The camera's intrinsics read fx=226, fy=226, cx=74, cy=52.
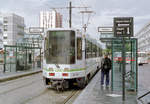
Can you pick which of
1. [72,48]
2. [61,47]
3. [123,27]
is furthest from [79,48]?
[123,27]

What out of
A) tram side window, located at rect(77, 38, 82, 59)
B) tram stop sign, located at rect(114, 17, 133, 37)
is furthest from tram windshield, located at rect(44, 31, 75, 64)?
tram stop sign, located at rect(114, 17, 133, 37)

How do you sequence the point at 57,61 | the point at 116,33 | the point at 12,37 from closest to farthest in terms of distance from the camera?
the point at 116,33 → the point at 57,61 → the point at 12,37

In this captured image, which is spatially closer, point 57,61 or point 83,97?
point 83,97

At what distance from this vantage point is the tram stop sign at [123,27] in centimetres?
768

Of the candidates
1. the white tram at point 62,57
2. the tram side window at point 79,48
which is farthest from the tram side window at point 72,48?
the tram side window at point 79,48

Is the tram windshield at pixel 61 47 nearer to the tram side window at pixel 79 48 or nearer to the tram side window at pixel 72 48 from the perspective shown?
the tram side window at pixel 72 48

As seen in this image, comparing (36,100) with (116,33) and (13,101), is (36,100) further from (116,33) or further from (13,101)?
(116,33)

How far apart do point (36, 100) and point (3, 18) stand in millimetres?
105177

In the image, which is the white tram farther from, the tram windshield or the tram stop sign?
the tram stop sign

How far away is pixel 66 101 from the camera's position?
8.56m

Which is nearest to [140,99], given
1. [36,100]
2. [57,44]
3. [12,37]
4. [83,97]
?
[83,97]

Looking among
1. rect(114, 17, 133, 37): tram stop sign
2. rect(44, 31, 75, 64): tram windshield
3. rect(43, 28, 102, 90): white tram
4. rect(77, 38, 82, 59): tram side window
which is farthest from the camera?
rect(77, 38, 82, 59): tram side window

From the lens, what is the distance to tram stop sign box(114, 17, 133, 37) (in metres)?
7.68

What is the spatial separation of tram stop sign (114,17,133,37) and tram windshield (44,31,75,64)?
3434 mm
